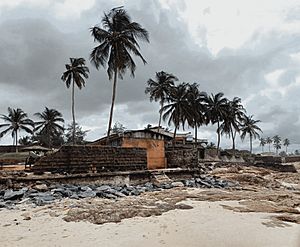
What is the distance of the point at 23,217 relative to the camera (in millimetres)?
9914

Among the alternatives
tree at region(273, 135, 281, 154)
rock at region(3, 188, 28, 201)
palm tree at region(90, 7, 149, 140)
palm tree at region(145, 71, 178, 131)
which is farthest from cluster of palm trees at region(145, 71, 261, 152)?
tree at region(273, 135, 281, 154)

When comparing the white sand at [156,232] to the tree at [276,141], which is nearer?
the white sand at [156,232]

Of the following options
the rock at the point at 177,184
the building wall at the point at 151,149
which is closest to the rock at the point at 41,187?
the rock at the point at 177,184

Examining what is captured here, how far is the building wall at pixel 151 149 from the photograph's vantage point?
23.9 m

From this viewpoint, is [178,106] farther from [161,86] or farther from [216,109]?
[216,109]

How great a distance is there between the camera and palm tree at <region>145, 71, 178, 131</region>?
41656mm

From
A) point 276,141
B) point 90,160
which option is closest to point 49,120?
point 90,160

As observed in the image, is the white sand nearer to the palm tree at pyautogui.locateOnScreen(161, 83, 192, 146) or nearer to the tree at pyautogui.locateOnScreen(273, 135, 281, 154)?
the palm tree at pyautogui.locateOnScreen(161, 83, 192, 146)

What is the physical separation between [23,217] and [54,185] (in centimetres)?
559

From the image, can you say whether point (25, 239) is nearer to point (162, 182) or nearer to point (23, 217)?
point (23, 217)

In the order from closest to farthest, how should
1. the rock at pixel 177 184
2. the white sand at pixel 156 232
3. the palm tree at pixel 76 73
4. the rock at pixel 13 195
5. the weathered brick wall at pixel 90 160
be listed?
the white sand at pixel 156 232 → the rock at pixel 13 195 → the weathered brick wall at pixel 90 160 → the rock at pixel 177 184 → the palm tree at pixel 76 73

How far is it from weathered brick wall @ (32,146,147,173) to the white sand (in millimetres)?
6554

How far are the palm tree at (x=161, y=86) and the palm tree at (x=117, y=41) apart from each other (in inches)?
605

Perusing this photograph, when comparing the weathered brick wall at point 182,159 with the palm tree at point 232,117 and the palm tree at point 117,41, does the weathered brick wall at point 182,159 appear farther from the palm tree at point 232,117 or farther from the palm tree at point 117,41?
the palm tree at point 232,117
